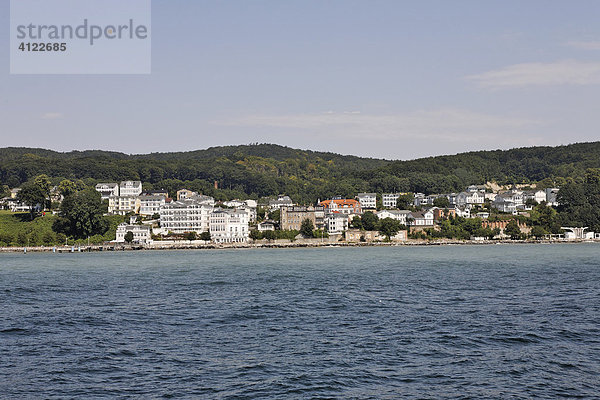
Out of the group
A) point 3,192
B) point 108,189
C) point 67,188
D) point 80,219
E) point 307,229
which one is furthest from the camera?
point 3,192

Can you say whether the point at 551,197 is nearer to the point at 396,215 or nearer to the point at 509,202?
the point at 509,202

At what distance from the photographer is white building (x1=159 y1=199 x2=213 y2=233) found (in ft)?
316

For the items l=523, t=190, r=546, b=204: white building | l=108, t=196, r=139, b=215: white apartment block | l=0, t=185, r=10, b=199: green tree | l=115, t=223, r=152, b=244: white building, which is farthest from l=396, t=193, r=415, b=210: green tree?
l=0, t=185, r=10, b=199: green tree

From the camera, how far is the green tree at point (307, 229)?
95.3m

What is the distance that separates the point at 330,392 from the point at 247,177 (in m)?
145

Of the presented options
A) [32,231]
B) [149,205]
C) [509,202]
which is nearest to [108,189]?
[149,205]

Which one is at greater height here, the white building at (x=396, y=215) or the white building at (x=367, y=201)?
the white building at (x=367, y=201)

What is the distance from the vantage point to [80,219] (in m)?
88.4

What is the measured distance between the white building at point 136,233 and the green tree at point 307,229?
22.1m

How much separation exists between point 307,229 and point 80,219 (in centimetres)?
3211

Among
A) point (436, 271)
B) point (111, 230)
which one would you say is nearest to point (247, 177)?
point (111, 230)

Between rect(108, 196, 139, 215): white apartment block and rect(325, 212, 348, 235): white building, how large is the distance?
33.9 metres

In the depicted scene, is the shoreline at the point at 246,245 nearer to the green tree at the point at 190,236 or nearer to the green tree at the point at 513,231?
the green tree at the point at 190,236

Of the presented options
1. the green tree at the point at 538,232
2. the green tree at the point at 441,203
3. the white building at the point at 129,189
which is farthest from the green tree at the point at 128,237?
the green tree at the point at 538,232
